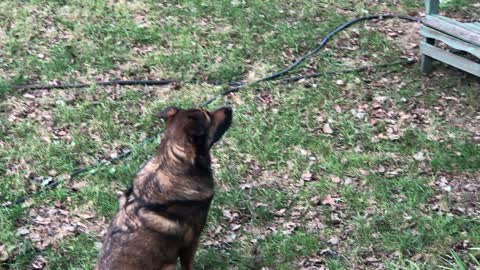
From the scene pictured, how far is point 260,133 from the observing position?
6148 mm

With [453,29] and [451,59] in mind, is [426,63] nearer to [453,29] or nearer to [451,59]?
[451,59]

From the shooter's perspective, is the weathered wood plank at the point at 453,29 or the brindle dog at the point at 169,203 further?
the weathered wood plank at the point at 453,29

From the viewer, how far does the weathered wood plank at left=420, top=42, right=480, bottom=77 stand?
6661 mm

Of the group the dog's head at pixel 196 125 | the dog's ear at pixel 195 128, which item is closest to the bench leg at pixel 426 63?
the dog's head at pixel 196 125

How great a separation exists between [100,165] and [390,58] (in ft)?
12.8

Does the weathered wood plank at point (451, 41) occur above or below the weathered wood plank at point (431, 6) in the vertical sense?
below

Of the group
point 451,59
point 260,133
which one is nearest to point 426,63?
point 451,59

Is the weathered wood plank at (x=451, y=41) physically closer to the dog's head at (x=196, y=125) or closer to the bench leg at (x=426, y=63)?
the bench leg at (x=426, y=63)

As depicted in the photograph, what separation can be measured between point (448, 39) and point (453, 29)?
15 centimetres

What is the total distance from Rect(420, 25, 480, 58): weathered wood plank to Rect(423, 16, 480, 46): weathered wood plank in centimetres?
5

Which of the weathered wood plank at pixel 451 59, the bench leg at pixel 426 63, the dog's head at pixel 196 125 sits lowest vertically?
the bench leg at pixel 426 63

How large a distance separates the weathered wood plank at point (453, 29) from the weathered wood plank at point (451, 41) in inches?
1.9

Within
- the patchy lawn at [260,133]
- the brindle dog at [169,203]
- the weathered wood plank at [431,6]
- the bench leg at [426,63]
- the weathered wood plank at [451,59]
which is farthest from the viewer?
the bench leg at [426,63]

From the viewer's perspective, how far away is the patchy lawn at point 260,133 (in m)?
4.83
